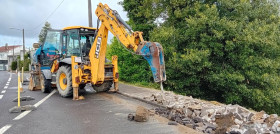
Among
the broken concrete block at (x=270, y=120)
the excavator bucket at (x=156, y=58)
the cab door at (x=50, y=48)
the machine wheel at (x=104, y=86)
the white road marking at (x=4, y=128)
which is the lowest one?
the white road marking at (x=4, y=128)

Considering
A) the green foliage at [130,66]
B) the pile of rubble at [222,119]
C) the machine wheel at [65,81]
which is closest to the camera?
the pile of rubble at [222,119]

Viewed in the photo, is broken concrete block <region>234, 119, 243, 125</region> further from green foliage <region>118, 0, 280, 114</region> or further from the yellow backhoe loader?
green foliage <region>118, 0, 280, 114</region>

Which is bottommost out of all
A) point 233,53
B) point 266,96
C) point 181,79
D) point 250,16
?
point 266,96

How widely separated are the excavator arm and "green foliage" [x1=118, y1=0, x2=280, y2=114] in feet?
18.9

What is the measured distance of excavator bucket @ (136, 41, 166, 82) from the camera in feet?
19.7

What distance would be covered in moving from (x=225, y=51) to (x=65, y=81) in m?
9.64

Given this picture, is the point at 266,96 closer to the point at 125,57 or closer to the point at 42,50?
the point at 125,57

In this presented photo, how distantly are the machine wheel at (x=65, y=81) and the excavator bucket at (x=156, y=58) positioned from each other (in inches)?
156

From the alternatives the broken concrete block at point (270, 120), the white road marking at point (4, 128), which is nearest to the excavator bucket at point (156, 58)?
the broken concrete block at point (270, 120)

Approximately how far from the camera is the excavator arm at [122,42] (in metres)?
6.07

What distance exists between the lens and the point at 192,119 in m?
5.73

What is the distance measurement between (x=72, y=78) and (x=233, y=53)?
378 inches

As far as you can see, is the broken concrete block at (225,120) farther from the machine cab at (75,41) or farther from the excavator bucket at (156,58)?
the machine cab at (75,41)

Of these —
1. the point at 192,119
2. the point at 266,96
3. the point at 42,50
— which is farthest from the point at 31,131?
the point at 266,96
